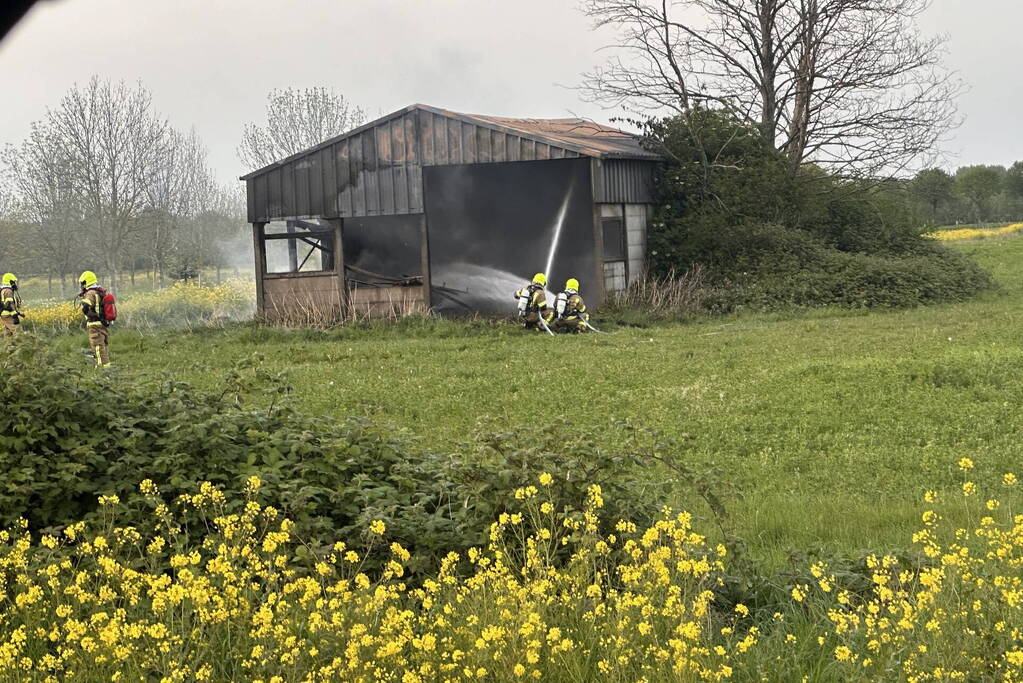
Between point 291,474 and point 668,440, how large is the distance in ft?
7.63

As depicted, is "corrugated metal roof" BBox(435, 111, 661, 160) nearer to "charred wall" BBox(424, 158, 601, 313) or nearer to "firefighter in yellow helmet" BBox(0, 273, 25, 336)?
"charred wall" BBox(424, 158, 601, 313)

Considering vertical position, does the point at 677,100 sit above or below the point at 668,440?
above

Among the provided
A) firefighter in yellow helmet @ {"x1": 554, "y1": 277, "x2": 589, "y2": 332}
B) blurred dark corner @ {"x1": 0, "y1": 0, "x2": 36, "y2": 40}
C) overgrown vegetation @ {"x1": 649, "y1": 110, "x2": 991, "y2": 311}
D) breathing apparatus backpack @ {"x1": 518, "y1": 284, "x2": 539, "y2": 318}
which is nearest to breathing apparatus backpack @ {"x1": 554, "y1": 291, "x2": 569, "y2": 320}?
firefighter in yellow helmet @ {"x1": 554, "y1": 277, "x2": 589, "y2": 332}

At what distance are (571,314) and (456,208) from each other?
571 cm

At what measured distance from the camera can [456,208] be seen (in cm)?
2894

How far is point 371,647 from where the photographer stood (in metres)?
4.85

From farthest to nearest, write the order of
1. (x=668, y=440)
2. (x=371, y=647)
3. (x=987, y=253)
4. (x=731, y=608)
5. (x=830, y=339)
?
(x=987, y=253) < (x=830, y=339) < (x=668, y=440) < (x=731, y=608) < (x=371, y=647)

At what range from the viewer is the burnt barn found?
27406 mm

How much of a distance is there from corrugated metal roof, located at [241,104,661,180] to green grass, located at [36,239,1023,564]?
4.64 meters

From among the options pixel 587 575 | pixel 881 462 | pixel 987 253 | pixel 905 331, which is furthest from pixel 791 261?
pixel 587 575

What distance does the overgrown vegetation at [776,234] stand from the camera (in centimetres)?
2838

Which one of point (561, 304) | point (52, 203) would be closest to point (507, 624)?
point (561, 304)

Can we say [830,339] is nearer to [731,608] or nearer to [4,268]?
[731,608]

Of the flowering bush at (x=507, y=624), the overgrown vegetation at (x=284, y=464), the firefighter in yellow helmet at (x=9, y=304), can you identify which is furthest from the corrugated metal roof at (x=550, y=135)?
the flowering bush at (x=507, y=624)
